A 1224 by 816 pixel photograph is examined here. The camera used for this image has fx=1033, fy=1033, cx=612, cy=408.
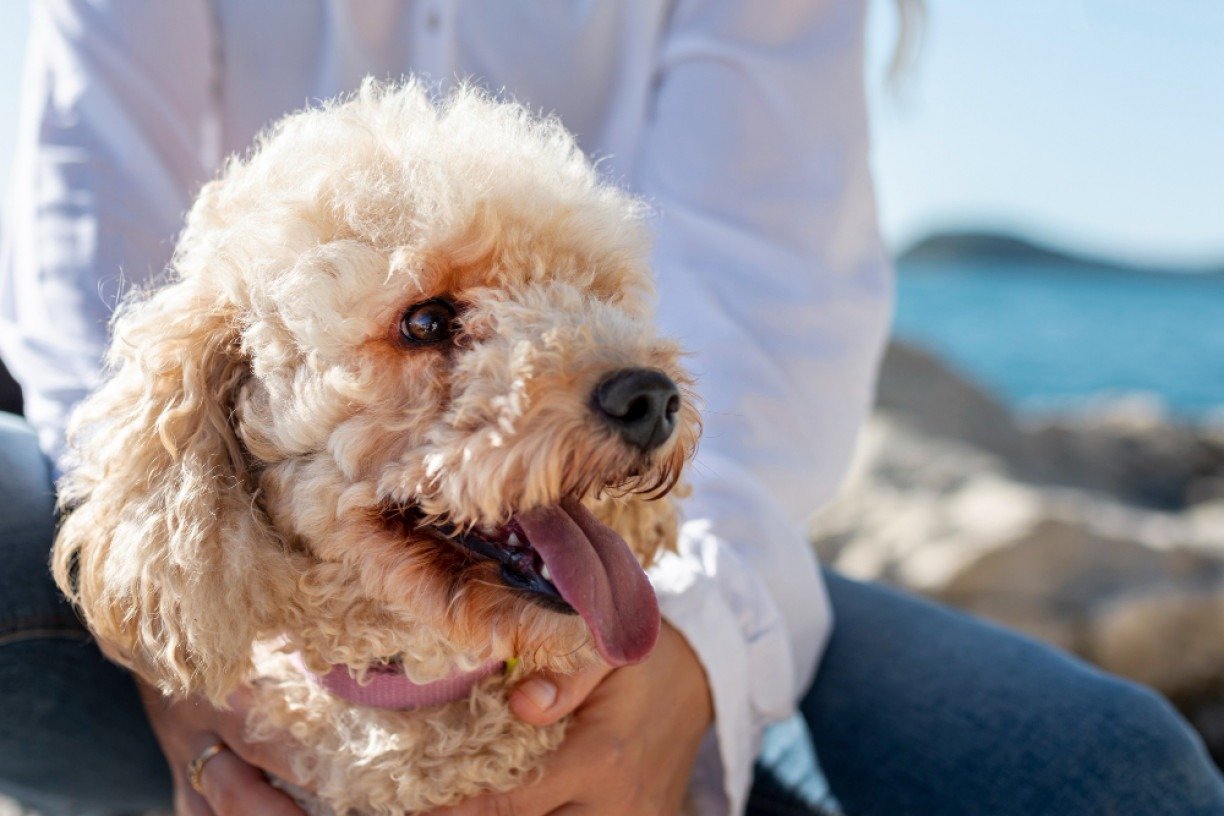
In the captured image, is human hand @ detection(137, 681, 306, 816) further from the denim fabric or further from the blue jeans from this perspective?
the denim fabric

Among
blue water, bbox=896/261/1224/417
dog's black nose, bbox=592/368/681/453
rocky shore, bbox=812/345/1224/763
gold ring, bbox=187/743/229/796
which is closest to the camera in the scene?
dog's black nose, bbox=592/368/681/453

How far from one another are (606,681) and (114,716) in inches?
29.9

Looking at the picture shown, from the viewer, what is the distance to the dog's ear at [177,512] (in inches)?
45.1

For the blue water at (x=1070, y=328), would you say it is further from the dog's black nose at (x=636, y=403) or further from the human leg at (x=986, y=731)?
the dog's black nose at (x=636, y=403)

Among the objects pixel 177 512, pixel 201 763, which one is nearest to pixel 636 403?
pixel 177 512

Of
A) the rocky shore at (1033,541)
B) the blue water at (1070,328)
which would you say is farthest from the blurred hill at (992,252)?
the rocky shore at (1033,541)

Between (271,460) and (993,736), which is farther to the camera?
(993,736)

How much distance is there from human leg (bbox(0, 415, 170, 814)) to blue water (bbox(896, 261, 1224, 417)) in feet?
17.6

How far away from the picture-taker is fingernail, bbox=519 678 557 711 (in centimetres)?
127

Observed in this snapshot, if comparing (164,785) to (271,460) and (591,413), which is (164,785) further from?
(591,413)

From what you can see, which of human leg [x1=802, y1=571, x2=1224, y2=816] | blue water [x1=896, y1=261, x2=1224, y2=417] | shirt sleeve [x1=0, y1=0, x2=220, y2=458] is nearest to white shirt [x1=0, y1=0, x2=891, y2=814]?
shirt sleeve [x1=0, y1=0, x2=220, y2=458]

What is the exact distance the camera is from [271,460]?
47.9 inches

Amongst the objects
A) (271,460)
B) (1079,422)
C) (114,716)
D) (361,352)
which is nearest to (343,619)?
(271,460)

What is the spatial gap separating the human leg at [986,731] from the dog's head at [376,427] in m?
0.69
